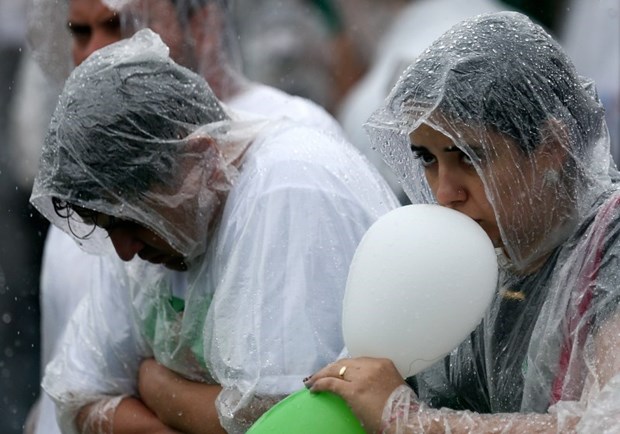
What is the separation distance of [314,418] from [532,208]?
18.6 inches

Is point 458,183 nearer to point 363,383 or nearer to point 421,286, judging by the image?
point 421,286

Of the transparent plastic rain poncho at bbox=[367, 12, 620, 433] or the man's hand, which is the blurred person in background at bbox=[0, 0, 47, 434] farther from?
the transparent plastic rain poncho at bbox=[367, 12, 620, 433]

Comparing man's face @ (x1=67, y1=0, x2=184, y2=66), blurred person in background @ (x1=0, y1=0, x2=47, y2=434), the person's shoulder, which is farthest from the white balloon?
blurred person in background @ (x1=0, y1=0, x2=47, y2=434)

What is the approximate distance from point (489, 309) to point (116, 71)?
908mm

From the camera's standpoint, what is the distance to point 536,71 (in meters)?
2.30

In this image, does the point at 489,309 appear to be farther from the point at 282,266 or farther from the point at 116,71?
the point at 116,71

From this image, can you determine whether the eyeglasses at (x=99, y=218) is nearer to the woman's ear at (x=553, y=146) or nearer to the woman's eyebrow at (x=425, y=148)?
the woman's eyebrow at (x=425, y=148)

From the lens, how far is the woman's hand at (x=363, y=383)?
2.19 metres

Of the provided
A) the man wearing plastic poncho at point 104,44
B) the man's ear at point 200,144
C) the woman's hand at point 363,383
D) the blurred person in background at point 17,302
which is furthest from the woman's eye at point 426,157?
the blurred person in background at point 17,302

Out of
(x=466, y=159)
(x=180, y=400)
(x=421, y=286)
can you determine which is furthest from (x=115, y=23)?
(x=421, y=286)

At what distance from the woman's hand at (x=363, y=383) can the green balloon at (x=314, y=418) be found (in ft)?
0.05

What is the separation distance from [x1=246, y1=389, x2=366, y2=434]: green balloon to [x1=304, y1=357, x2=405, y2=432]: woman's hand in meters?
0.02

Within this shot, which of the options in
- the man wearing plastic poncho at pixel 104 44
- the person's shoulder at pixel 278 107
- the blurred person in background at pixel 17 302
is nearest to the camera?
the person's shoulder at pixel 278 107

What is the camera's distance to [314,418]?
220cm
